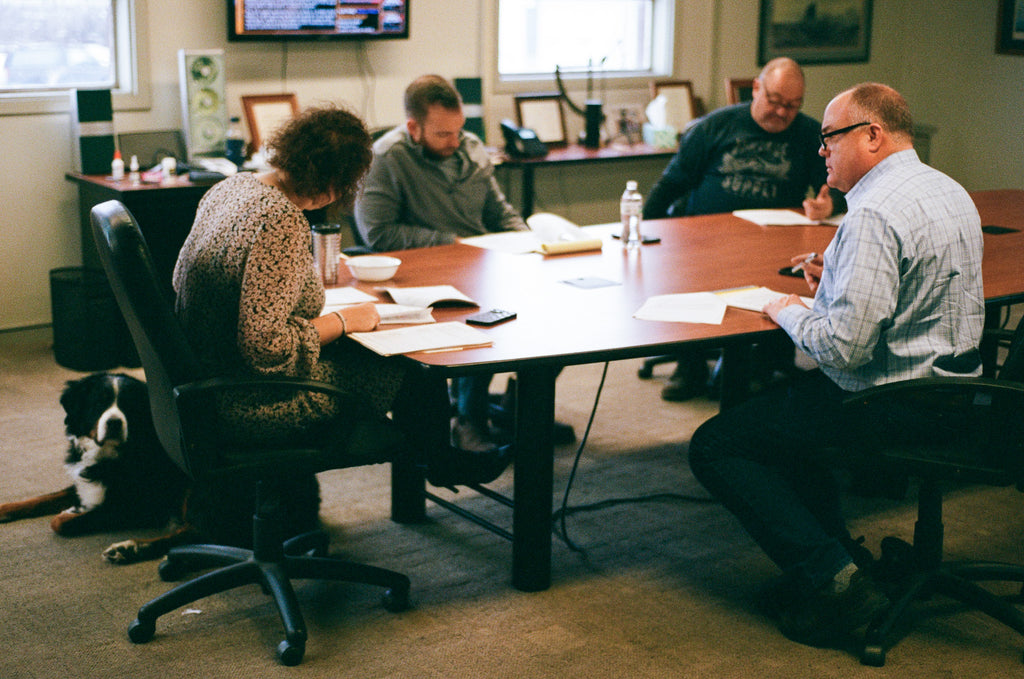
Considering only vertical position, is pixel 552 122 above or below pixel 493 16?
below

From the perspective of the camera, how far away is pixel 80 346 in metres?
4.23

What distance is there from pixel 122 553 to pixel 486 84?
3507 millimetres

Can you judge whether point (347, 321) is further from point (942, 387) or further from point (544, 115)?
point (544, 115)

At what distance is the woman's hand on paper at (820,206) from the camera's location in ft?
12.1

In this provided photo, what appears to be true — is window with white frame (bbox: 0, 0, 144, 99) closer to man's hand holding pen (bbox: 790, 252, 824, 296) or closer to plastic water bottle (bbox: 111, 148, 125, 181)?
plastic water bottle (bbox: 111, 148, 125, 181)

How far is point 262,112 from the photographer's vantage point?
4.86 meters

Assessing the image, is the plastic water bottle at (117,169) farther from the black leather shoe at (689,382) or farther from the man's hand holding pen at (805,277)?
the man's hand holding pen at (805,277)

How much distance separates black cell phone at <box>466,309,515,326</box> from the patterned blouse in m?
0.38

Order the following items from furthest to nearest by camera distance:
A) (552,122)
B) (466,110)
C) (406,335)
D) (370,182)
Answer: (552,122)
(466,110)
(370,182)
(406,335)

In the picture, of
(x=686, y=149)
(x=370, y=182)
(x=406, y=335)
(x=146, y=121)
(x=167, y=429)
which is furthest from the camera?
(x=146, y=121)

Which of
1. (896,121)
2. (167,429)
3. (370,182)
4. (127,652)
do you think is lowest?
(127,652)

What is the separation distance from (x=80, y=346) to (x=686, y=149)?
247 cm

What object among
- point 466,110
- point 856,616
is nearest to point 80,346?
point 466,110

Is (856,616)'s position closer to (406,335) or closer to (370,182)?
(406,335)
